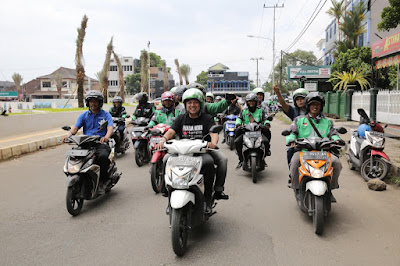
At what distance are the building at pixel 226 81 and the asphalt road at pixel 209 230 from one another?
73.1m

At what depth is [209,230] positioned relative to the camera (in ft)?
13.7

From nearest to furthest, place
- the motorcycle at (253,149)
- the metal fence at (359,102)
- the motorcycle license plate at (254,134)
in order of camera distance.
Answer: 1. the motorcycle at (253,149)
2. the motorcycle license plate at (254,134)
3. the metal fence at (359,102)

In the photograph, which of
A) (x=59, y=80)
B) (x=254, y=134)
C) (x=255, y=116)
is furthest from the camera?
(x=59, y=80)

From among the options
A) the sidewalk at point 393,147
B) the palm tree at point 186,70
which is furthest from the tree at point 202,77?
the sidewalk at point 393,147

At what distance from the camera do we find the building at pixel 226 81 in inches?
3282

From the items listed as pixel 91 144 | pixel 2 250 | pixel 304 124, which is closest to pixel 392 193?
pixel 304 124

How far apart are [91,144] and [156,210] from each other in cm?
138

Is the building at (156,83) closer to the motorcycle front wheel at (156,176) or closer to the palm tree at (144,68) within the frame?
the palm tree at (144,68)

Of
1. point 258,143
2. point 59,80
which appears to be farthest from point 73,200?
point 59,80

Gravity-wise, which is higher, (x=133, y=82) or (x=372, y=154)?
(x=133, y=82)

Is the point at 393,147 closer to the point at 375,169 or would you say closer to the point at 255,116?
the point at 375,169

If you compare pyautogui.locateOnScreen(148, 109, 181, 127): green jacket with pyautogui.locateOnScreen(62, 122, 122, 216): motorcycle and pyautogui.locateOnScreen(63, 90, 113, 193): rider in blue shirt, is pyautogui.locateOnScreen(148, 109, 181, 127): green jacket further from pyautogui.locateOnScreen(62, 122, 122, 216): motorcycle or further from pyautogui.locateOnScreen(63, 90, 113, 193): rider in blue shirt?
pyautogui.locateOnScreen(62, 122, 122, 216): motorcycle

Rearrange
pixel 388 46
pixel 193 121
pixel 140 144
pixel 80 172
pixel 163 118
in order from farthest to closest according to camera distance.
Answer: pixel 388 46 < pixel 140 144 < pixel 163 118 < pixel 80 172 < pixel 193 121

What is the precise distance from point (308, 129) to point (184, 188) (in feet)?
7.08
